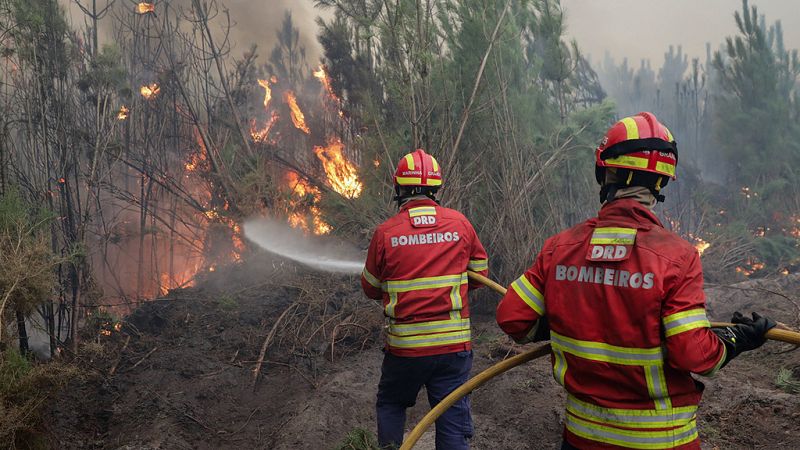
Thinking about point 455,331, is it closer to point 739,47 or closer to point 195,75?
point 195,75

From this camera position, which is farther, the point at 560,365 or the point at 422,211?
the point at 422,211

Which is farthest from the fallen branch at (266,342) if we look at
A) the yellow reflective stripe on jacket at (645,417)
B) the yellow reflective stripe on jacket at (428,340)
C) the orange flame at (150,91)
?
the orange flame at (150,91)

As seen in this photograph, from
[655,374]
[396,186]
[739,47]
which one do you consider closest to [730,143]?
[739,47]

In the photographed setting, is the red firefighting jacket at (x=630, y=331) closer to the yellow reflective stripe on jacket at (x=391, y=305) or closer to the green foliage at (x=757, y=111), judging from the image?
the yellow reflective stripe on jacket at (x=391, y=305)

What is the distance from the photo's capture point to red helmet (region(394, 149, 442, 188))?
3.76m

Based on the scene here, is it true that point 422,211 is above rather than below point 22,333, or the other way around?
above

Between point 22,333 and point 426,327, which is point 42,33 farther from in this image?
point 426,327

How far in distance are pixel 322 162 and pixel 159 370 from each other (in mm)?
5569

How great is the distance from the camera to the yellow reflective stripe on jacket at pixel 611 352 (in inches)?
73.1

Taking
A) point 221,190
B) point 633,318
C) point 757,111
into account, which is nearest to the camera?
point 633,318

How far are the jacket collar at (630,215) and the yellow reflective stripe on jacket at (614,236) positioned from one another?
3 cm

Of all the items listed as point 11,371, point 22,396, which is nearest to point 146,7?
point 11,371

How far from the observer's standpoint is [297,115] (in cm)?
1178

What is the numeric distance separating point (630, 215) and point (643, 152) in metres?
0.25
